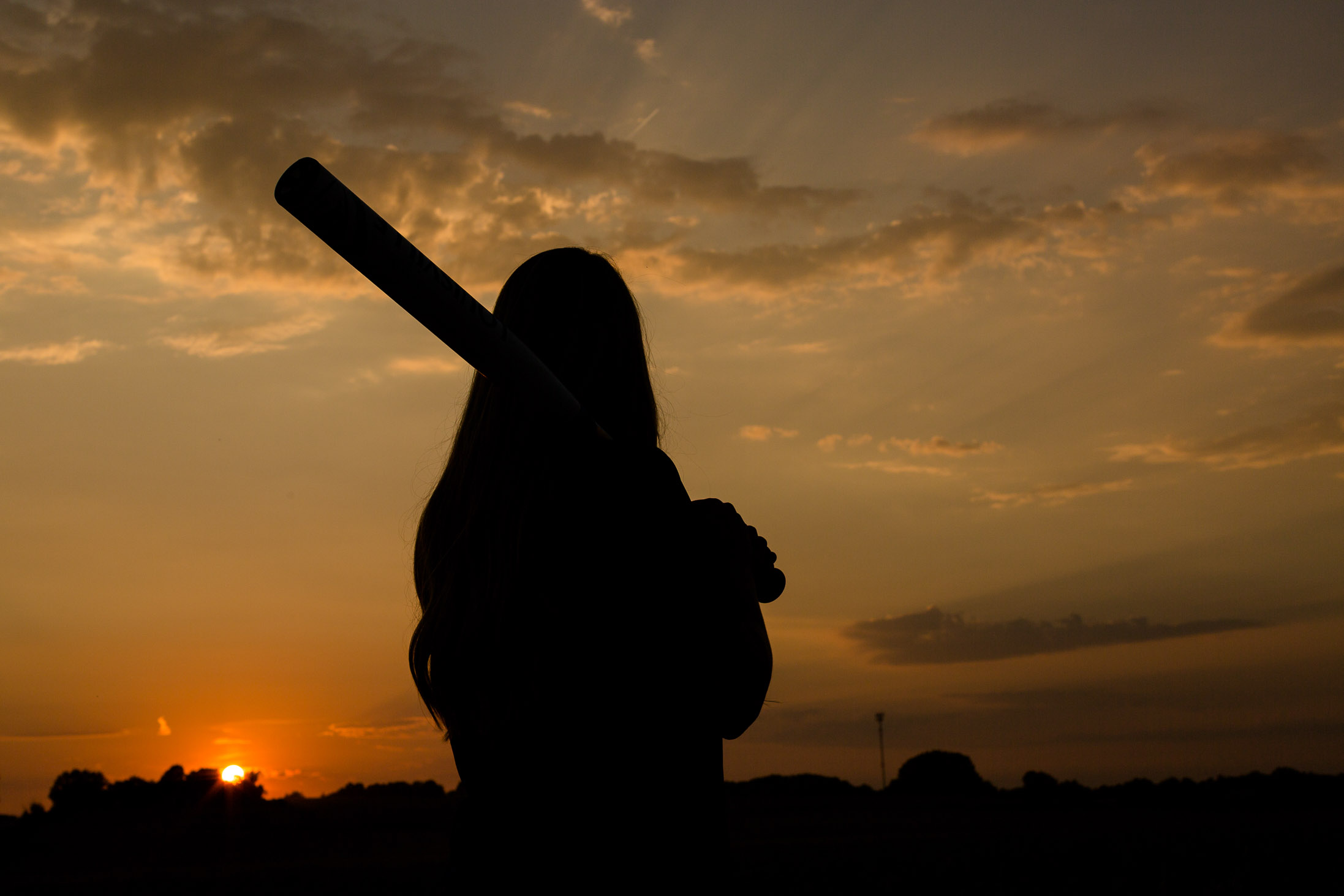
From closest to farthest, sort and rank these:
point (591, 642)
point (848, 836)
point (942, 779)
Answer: point (591, 642), point (848, 836), point (942, 779)

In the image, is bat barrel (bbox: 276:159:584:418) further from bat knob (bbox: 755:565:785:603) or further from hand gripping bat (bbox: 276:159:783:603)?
bat knob (bbox: 755:565:785:603)

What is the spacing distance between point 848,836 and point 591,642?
37.7m

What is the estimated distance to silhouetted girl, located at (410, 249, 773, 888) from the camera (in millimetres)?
1920

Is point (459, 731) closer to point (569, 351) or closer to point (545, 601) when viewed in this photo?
point (545, 601)

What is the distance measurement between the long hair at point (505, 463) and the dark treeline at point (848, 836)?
19846 millimetres

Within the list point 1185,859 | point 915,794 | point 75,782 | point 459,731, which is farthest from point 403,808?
point 459,731

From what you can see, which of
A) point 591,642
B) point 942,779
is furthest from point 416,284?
point 942,779

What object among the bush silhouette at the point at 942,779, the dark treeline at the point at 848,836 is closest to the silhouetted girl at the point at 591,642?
the dark treeline at the point at 848,836

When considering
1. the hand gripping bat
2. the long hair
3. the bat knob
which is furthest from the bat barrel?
the bat knob

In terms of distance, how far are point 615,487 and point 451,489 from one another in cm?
58

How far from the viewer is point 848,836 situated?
118 ft

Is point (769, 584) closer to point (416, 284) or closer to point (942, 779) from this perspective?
point (416, 284)

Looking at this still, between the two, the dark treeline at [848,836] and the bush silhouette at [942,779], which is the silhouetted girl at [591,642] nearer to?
the dark treeline at [848,836]

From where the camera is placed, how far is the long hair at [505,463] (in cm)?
214
